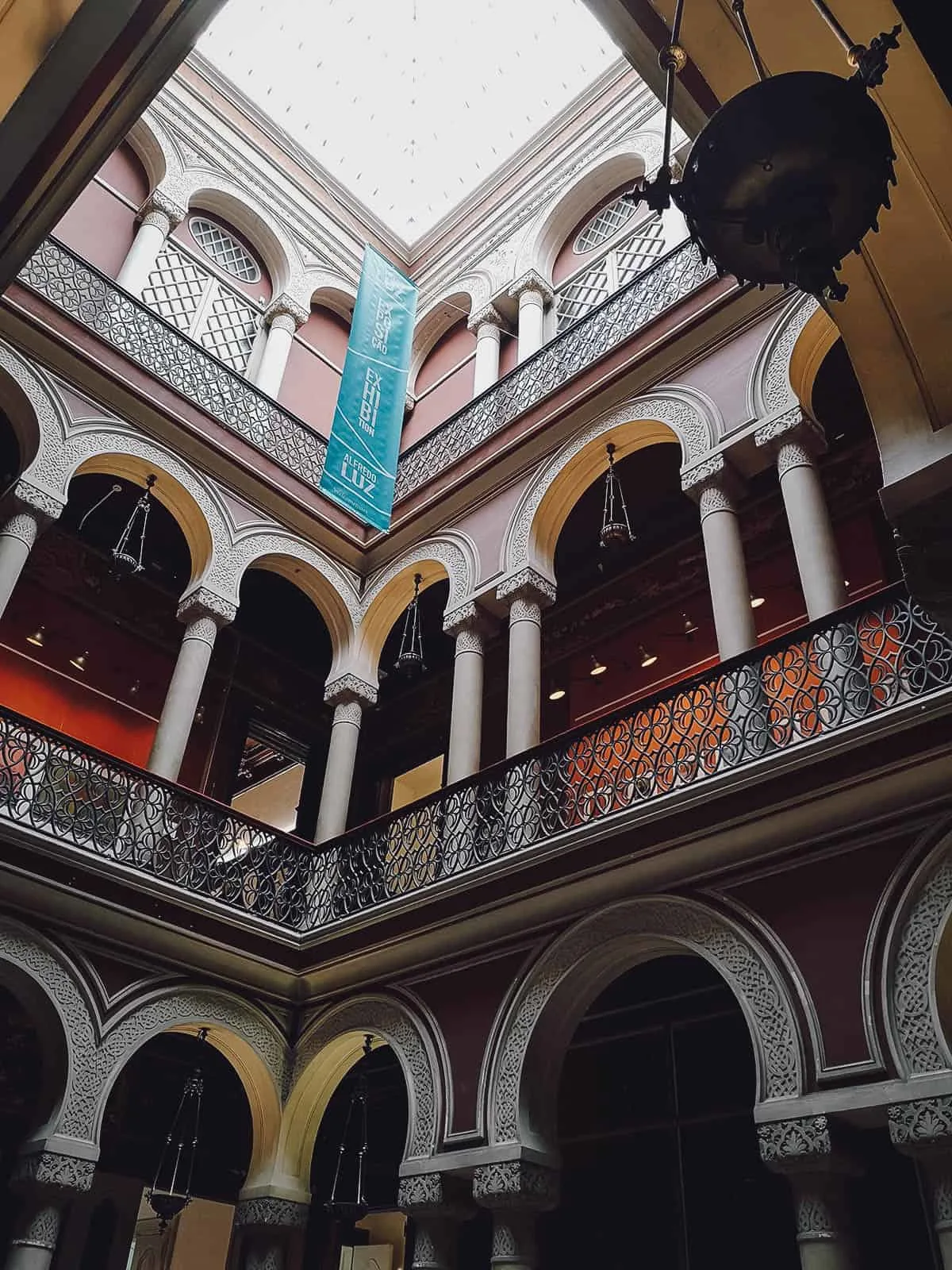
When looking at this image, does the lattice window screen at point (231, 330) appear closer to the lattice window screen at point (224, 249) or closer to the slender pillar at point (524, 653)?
the lattice window screen at point (224, 249)

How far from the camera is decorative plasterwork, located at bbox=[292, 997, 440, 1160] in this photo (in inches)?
292

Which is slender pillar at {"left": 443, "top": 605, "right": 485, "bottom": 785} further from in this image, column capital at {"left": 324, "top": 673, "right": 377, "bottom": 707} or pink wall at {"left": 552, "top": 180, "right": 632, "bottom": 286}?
pink wall at {"left": 552, "top": 180, "right": 632, "bottom": 286}

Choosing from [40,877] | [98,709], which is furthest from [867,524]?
[98,709]

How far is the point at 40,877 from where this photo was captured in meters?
7.52

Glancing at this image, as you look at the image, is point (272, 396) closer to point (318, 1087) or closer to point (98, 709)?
point (98, 709)

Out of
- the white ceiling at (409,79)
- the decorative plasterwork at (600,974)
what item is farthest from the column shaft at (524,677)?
the white ceiling at (409,79)

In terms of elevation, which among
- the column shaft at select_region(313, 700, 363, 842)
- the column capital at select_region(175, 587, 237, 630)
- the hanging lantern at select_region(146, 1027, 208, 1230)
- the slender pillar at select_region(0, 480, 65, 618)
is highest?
the column capital at select_region(175, 587, 237, 630)

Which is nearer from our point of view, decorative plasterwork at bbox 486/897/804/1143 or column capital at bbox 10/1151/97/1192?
decorative plasterwork at bbox 486/897/804/1143

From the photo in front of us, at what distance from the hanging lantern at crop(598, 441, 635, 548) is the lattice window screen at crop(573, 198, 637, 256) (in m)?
4.58

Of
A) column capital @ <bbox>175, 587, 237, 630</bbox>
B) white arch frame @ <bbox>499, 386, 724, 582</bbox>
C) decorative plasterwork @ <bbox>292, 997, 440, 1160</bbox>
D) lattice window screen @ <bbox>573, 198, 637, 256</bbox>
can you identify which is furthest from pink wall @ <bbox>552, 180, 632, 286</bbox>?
decorative plasterwork @ <bbox>292, 997, 440, 1160</bbox>

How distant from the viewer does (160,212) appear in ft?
41.8

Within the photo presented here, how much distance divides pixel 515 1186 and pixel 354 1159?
3.75m

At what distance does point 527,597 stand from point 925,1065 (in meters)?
5.63

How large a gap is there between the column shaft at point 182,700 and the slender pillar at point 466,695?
2445mm
